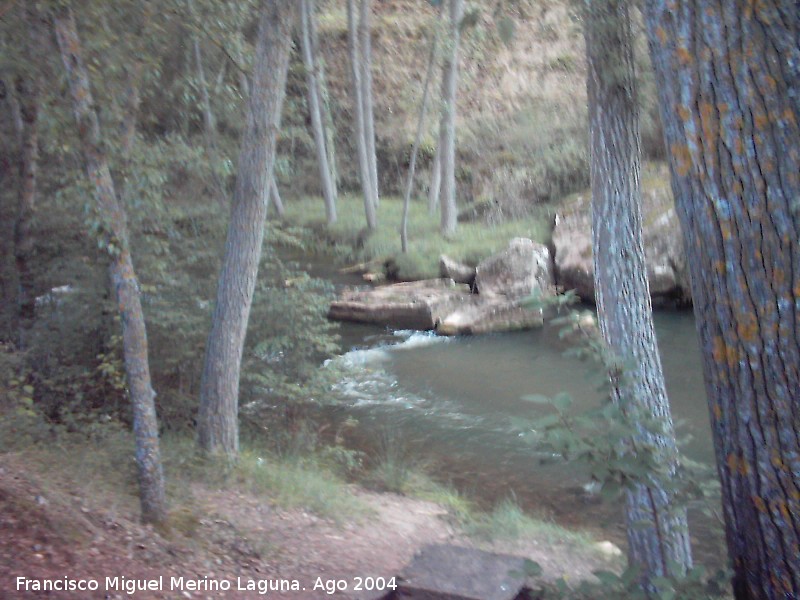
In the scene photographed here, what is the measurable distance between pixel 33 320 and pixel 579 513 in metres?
7.59

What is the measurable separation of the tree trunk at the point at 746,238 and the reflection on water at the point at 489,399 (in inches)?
212

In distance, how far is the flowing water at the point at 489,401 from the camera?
960cm

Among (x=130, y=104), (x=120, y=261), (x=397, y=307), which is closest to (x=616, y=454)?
(x=120, y=261)

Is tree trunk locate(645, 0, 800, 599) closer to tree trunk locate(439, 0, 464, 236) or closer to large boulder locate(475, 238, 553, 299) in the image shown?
large boulder locate(475, 238, 553, 299)

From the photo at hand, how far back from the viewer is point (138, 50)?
693 cm

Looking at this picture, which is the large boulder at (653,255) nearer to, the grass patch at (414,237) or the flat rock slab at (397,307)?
the grass patch at (414,237)

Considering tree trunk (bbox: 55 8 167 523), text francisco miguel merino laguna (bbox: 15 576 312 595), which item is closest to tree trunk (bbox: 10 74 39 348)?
tree trunk (bbox: 55 8 167 523)

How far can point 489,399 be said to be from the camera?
42.7 ft

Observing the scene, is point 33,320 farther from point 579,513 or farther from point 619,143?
point 619,143

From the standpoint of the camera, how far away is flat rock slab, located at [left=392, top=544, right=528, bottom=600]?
16.7 feet

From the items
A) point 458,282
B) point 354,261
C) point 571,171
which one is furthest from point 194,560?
point 571,171

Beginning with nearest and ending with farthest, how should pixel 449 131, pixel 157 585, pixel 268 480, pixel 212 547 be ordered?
pixel 157 585 → pixel 212 547 → pixel 268 480 → pixel 449 131

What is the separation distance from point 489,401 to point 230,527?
7192 mm

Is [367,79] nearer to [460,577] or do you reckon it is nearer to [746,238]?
[460,577]
